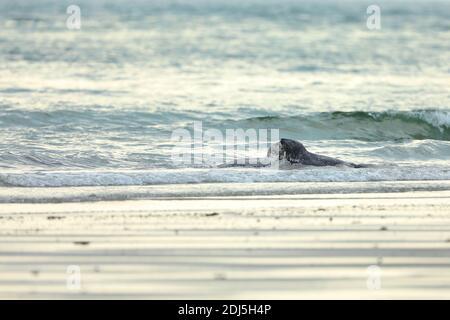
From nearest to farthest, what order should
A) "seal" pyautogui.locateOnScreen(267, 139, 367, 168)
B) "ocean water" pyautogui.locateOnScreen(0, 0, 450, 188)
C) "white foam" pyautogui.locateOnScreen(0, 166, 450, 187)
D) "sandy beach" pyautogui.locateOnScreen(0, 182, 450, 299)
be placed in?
"sandy beach" pyautogui.locateOnScreen(0, 182, 450, 299), "white foam" pyautogui.locateOnScreen(0, 166, 450, 187), "ocean water" pyautogui.locateOnScreen(0, 0, 450, 188), "seal" pyautogui.locateOnScreen(267, 139, 367, 168)

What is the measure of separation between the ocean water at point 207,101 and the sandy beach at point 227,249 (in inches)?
119

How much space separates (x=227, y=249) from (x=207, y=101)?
1854cm

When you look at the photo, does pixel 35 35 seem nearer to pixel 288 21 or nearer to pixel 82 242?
pixel 288 21

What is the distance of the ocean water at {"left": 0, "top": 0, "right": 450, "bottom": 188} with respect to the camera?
1614cm

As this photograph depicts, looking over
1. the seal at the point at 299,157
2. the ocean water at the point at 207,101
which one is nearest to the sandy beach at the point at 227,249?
the ocean water at the point at 207,101

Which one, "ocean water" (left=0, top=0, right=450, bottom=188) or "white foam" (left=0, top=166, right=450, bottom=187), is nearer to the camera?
"white foam" (left=0, top=166, right=450, bottom=187)

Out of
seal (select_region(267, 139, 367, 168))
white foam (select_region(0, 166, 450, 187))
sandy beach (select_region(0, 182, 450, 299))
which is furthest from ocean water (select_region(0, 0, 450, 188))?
sandy beach (select_region(0, 182, 450, 299))

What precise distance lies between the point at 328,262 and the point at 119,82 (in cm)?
2372

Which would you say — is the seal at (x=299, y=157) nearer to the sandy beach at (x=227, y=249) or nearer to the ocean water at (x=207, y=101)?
the ocean water at (x=207, y=101)

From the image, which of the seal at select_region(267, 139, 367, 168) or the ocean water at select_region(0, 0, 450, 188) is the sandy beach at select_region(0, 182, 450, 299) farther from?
the seal at select_region(267, 139, 367, 168)

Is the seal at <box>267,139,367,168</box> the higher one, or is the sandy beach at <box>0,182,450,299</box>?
the sandy beach at <box>0,182,450,299</box>

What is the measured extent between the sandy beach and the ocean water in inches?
119

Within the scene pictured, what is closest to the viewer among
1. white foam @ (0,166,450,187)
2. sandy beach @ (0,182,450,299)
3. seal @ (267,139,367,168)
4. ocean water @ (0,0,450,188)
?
sandy beach @ (0,182,450,299)

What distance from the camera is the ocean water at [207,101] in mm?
16141
